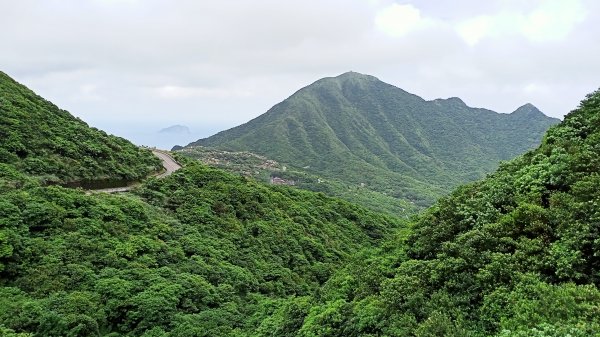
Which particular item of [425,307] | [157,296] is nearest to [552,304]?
[425,307]

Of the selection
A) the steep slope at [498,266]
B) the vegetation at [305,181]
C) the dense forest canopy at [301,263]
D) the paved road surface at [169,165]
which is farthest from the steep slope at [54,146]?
the vegetation at [305,181]

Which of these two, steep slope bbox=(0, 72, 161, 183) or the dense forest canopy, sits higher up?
steep slope bbox=(0, 72, 161, 183)

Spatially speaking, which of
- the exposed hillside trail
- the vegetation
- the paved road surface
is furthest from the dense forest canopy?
the vegetation

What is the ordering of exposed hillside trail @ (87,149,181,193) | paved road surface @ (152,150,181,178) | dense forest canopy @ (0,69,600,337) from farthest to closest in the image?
paved road surface @ (152,150,181,178) → exposed hillside trail @ (87,149,181,193) → dense forest canopy @ (0,69,600,337)

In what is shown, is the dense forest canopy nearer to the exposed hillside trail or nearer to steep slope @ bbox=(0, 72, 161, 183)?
steep slope @ bbox=(0, 72, 161, 183)

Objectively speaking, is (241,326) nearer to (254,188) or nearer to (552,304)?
(552,304)

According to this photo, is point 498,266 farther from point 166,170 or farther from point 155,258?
point 166,170
